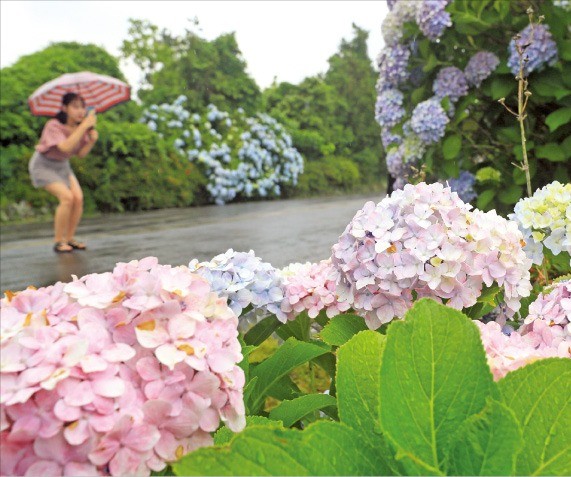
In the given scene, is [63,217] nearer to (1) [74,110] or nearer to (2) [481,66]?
(1) [74,110]

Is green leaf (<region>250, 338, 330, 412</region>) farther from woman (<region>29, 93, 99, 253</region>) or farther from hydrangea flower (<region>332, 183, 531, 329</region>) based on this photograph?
woman (<region>29, 93, 99, 253</region>)

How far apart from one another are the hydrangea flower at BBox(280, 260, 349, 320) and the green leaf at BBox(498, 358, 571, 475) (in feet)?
3.33

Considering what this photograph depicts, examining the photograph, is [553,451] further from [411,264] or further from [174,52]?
[174,52]

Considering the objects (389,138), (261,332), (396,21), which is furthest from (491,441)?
(389,138)

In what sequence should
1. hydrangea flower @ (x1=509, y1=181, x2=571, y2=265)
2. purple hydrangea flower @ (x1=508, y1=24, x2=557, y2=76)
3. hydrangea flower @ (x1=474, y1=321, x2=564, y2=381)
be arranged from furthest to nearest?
purple hydrangea flower @ (x1=508, y1=24, x2=557, y2=76)
hydrangea flower @ (x1=509, y1=181, x2=571, y2=265)
hydrangea flower @ (x1=474, y1=321, x2=564, y2=381)

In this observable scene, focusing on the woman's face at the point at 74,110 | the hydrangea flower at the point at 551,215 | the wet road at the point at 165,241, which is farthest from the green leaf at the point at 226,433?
the woman's face at the point at 74,110

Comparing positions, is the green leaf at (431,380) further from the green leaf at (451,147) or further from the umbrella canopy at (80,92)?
the umbrella canopy at (80,92)

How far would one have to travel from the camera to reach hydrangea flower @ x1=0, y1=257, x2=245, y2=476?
0.84 meters

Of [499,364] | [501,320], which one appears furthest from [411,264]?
[499,364]

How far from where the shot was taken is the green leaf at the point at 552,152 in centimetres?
429

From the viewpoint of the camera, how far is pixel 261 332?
197cm

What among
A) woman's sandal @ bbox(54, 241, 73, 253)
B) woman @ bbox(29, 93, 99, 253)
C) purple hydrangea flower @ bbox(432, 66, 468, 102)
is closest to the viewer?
purple hydrangea flower @ bbox(432, 66, 468, 102)

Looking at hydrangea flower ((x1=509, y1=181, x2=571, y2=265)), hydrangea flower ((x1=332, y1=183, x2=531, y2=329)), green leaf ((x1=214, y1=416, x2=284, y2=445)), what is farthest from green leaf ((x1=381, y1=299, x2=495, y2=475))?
hydrangea flower ((x1=509, y1=181, x2=571, y2=265))

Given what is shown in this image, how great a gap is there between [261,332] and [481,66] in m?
3.28
